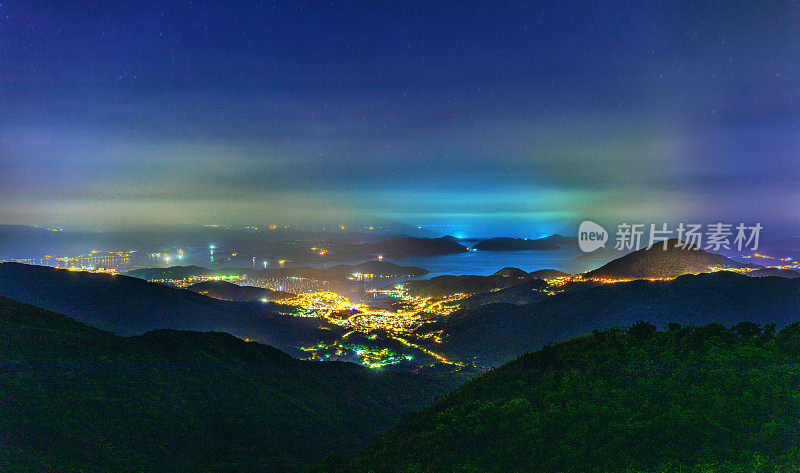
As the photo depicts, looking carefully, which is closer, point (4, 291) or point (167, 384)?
point (167, 384)

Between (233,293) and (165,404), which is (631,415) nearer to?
(165,404)

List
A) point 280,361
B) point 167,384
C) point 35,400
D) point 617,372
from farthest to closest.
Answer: point 280,361 < point 167,384 < point 35,400 < point 617,372

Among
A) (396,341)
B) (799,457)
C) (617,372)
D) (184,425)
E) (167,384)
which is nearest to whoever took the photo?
(799,457)

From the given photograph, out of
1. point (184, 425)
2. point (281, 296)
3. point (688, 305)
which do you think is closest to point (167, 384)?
point (184, 425)

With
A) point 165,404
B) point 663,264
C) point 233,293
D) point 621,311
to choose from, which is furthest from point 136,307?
point 663,264

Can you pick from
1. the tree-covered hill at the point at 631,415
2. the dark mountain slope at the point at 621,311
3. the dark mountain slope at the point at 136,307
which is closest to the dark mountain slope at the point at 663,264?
the dark mountain slope at the point at 621,311

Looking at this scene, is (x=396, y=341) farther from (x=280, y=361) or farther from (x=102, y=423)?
(x=102, y=423)

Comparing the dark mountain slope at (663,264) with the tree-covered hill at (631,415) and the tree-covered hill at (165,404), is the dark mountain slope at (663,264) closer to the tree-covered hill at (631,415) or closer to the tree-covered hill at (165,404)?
the tree-covered hill at (165,404)
